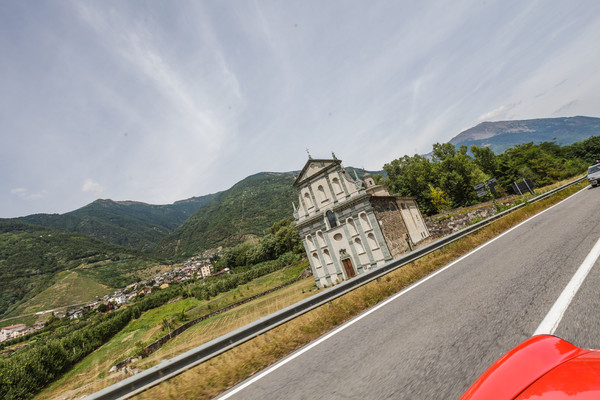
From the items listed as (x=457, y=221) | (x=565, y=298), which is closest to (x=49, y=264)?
(x=457, y=221)

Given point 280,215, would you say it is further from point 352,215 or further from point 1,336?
point 352,215

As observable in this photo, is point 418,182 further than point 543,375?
Yes

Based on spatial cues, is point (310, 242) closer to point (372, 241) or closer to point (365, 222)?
point (365, 222)

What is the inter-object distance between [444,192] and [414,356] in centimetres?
5953

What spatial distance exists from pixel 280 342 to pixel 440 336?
300cm

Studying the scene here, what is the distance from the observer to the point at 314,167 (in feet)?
98.7

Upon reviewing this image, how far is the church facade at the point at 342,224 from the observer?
2648 centimetres

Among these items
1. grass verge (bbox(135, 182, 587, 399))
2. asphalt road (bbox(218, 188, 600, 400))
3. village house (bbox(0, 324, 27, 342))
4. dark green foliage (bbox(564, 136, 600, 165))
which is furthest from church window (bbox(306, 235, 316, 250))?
village house (bbox(0, 324, 27, 342))

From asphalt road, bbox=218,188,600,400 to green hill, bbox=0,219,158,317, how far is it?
16149cm

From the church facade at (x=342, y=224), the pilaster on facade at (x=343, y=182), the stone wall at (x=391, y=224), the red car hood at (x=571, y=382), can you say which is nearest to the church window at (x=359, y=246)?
the church facade at (x=342, y=224)

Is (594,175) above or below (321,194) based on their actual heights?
below

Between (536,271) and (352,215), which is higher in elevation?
(352,215)

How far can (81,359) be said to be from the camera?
33094mm

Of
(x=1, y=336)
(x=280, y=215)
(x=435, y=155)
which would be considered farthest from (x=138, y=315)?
(x=280, y=215)
